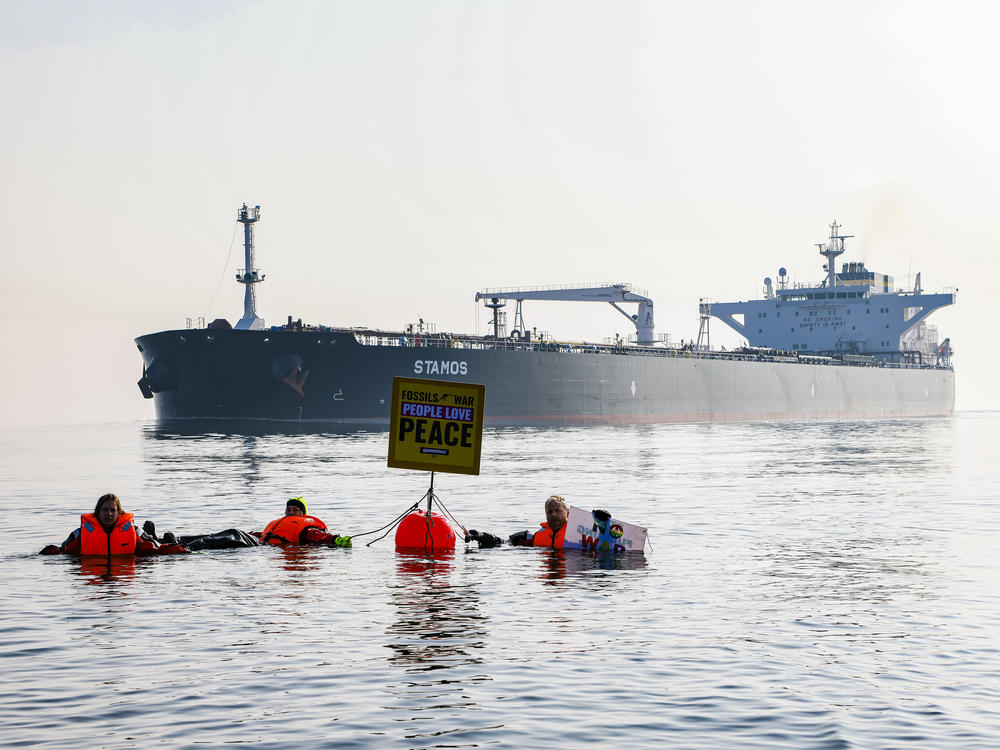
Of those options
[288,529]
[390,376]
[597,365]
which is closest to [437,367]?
[390,376]

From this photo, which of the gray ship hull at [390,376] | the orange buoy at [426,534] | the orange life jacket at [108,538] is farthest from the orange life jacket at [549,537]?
the gray ship hull at [390,376]

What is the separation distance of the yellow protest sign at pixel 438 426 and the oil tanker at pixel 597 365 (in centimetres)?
4050

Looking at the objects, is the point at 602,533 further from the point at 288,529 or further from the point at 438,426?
the point at 288,529

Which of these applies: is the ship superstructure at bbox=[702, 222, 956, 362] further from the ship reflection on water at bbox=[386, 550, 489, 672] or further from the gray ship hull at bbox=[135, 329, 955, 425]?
the ship reflection on water at bbox=[386, 550, 489, 672]

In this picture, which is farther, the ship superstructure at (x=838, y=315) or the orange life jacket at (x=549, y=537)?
the ship superstructure at (x=838, y=315)

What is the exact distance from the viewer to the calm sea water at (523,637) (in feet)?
26.1

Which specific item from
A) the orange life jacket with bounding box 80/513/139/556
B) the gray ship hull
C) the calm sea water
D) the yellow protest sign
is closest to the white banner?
the calm sea water

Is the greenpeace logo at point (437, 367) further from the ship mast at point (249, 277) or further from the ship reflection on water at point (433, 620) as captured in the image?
the ship reflection on water at point (433, 620)

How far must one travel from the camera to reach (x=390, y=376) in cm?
5750

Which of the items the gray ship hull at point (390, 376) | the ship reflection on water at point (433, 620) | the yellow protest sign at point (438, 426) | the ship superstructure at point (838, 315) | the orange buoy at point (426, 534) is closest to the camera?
the ship reflection on water at point (433, 620)

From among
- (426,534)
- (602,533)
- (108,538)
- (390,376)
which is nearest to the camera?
(108,538)

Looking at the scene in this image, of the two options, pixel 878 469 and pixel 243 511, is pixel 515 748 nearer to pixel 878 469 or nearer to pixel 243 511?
pixel 243 511

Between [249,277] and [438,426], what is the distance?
1967 inches

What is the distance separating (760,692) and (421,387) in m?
7.78
